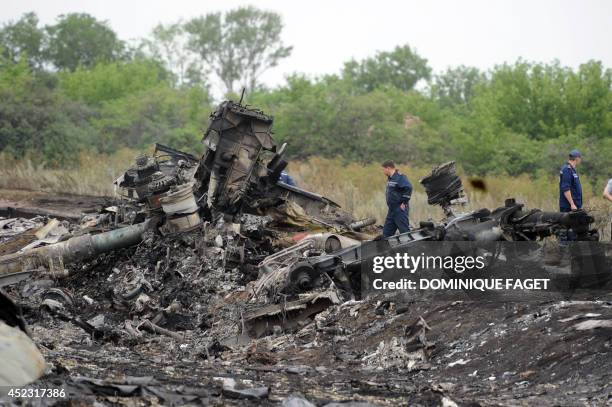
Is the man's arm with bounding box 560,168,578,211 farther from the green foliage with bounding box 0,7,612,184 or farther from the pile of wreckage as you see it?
the green foliage with bounding box 0,7,612,184

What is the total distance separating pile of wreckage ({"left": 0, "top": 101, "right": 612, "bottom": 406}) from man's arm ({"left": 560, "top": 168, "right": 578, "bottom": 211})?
148 cm

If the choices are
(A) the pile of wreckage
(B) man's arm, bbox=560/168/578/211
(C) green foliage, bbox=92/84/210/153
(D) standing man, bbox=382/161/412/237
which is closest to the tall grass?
(A) the pile of wreckage

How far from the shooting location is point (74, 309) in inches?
518

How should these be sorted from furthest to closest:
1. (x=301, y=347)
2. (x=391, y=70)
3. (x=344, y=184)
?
(x=391, y=70) → (x=344, y=184) → (x=301, y=347)

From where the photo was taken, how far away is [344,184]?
25.3m

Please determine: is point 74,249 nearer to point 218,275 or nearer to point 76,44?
point 218,275

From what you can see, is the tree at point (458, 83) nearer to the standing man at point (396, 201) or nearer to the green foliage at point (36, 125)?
the green foliage at point (36, 125)

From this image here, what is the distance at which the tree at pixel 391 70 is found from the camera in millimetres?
65250

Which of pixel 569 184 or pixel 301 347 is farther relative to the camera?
pixel 569 184

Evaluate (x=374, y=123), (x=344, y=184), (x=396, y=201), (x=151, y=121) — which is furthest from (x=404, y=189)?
(x=151, y=121)

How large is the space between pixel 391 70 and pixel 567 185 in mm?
53448

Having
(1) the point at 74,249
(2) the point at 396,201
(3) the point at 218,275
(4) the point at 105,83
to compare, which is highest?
(4) the point at 105,83

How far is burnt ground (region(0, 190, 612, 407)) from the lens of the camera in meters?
7.53

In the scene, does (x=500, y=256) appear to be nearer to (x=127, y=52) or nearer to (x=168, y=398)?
(x=168, y=398)
